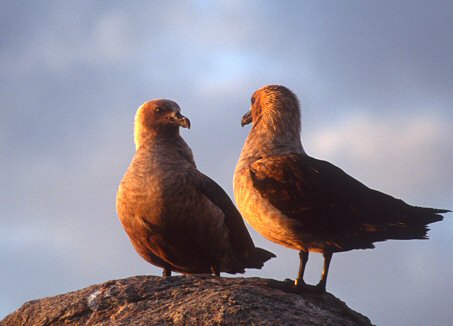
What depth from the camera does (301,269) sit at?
7.82 meters

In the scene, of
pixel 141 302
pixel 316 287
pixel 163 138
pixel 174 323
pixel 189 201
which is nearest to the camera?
pixel 174 323

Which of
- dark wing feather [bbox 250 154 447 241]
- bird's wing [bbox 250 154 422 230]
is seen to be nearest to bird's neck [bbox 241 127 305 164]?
bird's wing [bbox 250 154 422 230]

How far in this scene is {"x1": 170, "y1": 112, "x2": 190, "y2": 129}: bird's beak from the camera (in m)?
9.69

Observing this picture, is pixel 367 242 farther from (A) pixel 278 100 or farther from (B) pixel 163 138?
(B) pixel 163 138

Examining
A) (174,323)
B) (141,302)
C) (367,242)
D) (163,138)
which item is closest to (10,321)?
(141,302)

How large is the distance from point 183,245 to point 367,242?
8.35 ft

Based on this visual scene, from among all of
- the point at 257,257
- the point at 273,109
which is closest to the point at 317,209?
the point at 273,109

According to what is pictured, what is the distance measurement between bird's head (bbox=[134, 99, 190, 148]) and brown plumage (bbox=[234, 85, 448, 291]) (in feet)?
5.92

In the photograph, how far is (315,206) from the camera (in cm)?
801

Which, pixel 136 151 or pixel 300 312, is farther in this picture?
pixel 136 151

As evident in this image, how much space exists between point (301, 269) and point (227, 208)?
2020 millimetres

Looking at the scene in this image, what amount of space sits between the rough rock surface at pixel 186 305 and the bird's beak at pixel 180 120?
2804mm

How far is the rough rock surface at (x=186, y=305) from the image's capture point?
649 centimetres

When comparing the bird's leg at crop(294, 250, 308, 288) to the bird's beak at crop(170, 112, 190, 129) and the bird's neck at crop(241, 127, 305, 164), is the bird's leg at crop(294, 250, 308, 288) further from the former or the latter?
the bird's beak at crop(170, 112, 190, 129)
